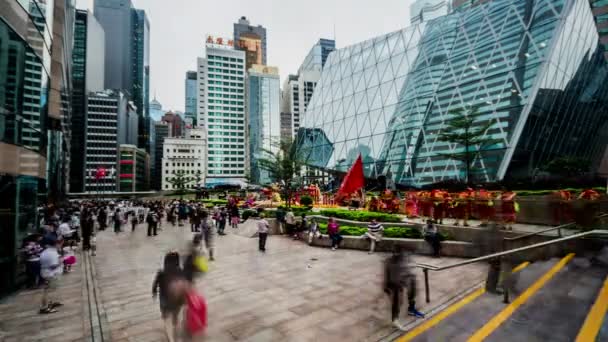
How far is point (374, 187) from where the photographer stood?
34938mm

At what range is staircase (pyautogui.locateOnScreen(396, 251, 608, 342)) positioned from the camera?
14.9ft

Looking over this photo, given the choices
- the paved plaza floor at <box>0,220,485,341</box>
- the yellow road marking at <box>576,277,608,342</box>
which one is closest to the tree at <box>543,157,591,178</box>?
the paved plaza floor at <box>0,220,485,341</box>

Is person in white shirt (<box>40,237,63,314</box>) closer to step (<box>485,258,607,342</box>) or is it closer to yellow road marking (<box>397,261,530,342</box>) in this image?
yellow road marking (<box>397,261,530,342</box>)

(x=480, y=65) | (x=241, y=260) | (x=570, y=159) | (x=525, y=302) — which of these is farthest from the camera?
(x=480, y=65)

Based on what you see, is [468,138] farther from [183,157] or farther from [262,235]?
[183,157]

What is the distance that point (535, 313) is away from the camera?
519 cm

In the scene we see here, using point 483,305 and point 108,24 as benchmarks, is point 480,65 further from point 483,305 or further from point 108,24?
point 108,24

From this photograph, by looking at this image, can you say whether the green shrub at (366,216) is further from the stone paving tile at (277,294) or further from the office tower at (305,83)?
the office tower at (305,83)

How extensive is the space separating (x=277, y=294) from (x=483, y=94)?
29.8 metres

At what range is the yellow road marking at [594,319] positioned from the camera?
426cm

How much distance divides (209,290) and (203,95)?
129 m

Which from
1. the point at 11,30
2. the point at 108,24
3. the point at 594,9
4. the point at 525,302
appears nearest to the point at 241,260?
the point at 525,302

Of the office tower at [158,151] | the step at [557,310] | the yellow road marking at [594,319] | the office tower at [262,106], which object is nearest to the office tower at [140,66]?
the office tower at [158,151]

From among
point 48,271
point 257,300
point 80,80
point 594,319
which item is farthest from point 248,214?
point 80,80
